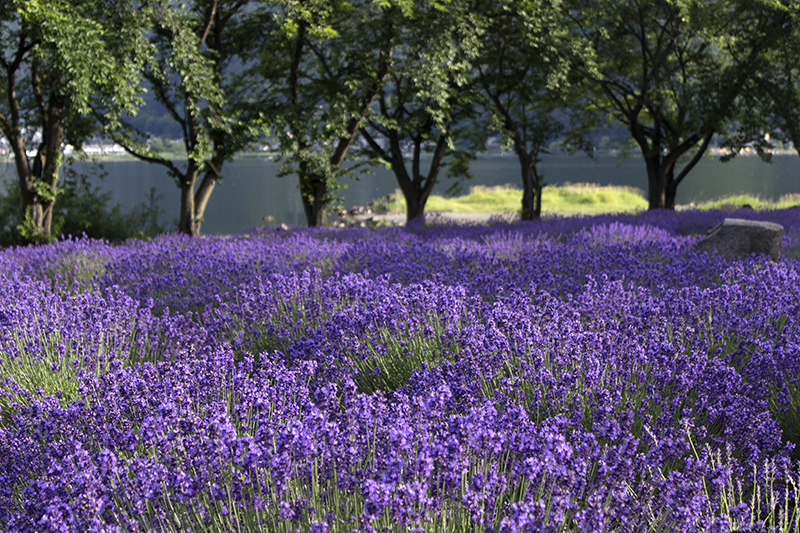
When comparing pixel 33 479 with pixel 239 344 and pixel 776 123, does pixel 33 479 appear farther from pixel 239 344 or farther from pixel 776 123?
pixel 776 123

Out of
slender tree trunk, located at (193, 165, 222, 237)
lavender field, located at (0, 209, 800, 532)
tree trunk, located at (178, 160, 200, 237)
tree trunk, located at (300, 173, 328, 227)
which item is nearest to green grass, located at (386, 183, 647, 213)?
tree trunk, located at (300, 173, 328, 227)

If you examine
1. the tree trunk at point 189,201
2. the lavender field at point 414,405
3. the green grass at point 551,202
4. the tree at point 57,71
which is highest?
the tree at point 57,71

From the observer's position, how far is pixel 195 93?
31.3ft

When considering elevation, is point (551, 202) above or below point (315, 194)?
above

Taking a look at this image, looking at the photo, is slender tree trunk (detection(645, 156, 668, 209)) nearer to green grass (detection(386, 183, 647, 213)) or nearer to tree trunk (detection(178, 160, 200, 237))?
green grass (detection(386, 183, 647, 213))

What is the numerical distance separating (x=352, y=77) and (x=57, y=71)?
17.0 ft

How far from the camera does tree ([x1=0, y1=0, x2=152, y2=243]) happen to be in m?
7.74

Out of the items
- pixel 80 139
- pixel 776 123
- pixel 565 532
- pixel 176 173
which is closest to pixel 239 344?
pixel 565 532

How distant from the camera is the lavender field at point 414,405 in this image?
156cm

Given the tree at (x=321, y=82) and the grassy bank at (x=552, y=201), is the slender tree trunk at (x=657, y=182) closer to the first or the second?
the tree at (x=321, y=82)

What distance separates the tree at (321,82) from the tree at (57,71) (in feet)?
8.48

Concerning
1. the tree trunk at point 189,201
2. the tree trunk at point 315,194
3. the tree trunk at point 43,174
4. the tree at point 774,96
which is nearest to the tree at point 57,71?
the tree trunk at point 43,174

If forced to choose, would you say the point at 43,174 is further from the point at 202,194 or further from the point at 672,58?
the point at 672,58

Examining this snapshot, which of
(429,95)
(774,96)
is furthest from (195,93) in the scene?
(774,96)
